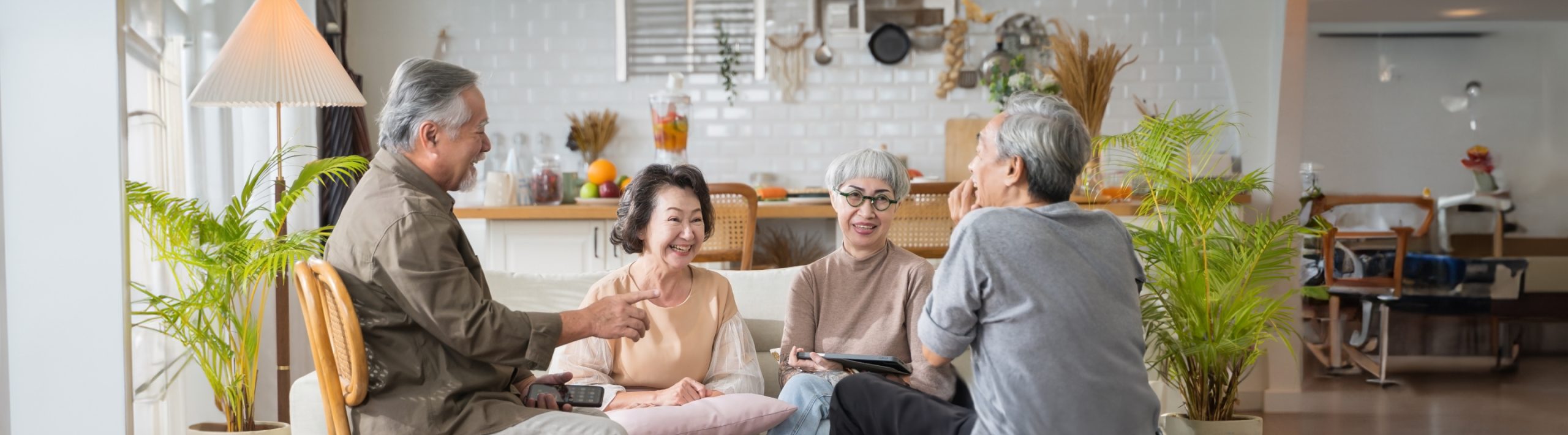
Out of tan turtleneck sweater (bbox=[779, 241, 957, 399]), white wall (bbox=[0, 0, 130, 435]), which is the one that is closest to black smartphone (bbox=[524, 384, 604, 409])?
tan turtleneck sweater (bbox=[779, 241, 957, 399])

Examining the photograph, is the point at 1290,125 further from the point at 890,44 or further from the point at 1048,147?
the point at 1048,147

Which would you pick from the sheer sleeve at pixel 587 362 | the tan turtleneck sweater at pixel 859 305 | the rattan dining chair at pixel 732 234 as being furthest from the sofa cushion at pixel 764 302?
the rattan dining chair at pixel 732 234

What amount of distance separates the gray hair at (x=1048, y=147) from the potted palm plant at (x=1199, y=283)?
124 centimetres

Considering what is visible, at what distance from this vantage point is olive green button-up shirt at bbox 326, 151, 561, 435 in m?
1.79

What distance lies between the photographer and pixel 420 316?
180 cm

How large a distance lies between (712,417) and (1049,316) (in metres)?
0.79

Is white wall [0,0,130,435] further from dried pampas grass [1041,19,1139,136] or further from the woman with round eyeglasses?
dried pampas grass [1041,19,1139,136]

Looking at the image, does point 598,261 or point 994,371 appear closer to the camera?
point 994,371

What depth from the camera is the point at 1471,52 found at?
15.5 feet

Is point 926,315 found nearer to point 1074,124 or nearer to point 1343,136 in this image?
point 1074,124

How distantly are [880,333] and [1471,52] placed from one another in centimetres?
342

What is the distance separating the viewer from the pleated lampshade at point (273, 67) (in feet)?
10.0

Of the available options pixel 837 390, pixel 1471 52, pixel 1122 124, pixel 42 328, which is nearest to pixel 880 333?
pixel 837 390

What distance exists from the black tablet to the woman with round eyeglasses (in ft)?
0.36
